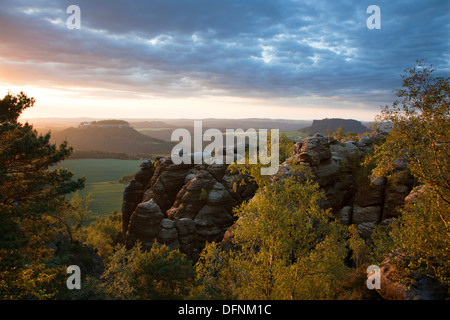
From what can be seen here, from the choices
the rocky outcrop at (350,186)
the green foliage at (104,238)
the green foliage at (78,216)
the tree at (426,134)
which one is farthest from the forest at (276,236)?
the green foliage at (78,216)

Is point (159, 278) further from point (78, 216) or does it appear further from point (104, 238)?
point (78, 216)

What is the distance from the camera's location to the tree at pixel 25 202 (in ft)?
58.2

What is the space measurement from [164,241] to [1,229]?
87.3ft

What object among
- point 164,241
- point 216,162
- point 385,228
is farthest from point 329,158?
point 164,241

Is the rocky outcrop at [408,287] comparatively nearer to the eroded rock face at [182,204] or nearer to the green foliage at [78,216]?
the eroded rock face at [182,204]

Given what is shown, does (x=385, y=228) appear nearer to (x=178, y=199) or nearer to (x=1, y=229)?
(x=178, y=199)

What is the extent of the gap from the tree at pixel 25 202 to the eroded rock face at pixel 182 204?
46.4ft

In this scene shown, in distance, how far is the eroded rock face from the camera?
4216 cm

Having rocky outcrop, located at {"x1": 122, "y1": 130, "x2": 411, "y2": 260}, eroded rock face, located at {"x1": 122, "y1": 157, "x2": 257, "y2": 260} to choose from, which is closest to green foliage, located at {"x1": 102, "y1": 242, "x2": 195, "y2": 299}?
eroded rock face, located at {"x1": 122, "y1": 157, "x2": 257, "y2": 260}

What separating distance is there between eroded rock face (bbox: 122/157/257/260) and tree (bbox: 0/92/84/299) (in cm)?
1413

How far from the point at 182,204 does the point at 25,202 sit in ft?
97.6

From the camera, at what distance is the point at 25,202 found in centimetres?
2173

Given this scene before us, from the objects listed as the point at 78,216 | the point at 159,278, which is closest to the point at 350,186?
the point at 159,278
